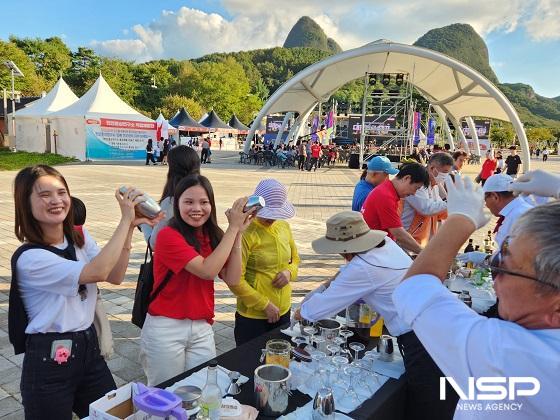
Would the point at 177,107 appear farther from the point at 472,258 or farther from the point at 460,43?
the point at 460,43

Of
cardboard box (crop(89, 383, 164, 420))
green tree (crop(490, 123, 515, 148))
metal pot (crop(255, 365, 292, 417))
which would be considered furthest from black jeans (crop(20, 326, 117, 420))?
green tree (crop(490, 123, 515, 148))

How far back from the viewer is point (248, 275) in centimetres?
280

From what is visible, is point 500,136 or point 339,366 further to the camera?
point 500,136

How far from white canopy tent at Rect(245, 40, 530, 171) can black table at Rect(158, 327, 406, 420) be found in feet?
69.2

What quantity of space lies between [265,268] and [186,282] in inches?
26.1

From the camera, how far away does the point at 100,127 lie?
2350cm

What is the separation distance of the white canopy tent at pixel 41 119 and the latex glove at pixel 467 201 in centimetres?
2732

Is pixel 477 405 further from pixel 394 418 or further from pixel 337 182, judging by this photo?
pixel 337 182

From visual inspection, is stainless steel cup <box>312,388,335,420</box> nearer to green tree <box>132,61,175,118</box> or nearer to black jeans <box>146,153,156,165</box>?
black jeans <box>146,153,156,165</box>

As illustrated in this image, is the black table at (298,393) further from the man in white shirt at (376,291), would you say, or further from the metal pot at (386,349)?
the metal pot at (386,349)

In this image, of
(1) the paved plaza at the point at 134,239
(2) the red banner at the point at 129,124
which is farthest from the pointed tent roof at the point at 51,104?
(1) the paved plaza at the point at 134,239

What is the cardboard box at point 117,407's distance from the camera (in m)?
1.50

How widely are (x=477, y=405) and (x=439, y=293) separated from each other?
0.32m

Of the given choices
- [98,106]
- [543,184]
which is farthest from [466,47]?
[543,184]
